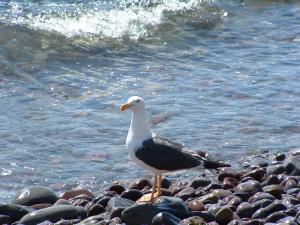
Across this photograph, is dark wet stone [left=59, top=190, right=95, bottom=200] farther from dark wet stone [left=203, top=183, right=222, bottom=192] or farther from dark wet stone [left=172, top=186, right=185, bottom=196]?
dark wet stone [left=203, top=183, right=222, bottom=192]

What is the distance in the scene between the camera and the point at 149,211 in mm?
7250

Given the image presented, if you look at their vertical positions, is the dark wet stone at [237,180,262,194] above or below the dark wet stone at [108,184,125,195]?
above

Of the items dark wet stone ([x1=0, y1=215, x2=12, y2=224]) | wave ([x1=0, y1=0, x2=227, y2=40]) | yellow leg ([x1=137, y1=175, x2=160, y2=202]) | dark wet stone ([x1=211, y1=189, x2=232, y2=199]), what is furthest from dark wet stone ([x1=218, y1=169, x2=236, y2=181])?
wave ([x1=0, y1=0, x2=227, y2=40])

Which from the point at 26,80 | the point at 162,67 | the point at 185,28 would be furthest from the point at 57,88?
the point at 185,28

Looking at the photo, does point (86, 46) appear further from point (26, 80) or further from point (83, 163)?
point (83, 163)

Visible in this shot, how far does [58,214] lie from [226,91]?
441cm

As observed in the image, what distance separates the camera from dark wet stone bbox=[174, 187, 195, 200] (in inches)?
315

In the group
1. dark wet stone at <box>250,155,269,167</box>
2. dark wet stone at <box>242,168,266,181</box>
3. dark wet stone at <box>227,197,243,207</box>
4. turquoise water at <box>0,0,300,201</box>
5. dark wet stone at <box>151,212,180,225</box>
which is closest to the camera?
dark wet stone at <box>151,212,180,225</box>

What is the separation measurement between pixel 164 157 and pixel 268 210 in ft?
3.35

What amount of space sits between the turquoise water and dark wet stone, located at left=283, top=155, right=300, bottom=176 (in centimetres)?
86

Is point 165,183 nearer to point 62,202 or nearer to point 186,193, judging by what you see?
point 186,193

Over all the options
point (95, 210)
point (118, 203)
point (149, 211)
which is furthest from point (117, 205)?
point (149, 211)

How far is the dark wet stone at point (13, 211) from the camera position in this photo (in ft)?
25.0

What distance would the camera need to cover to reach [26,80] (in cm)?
1212
